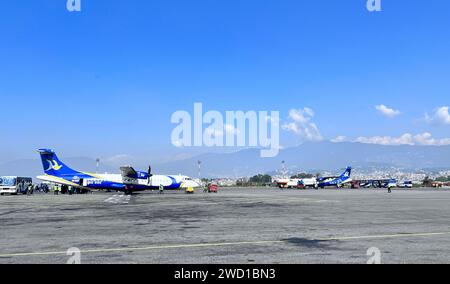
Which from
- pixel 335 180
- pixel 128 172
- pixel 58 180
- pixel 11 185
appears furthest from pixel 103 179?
pixel 335 180

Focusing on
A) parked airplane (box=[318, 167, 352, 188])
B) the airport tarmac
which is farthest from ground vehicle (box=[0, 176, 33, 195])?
parked airplane (box=[318, 167, 352, 188])

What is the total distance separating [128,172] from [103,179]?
425 centimetres

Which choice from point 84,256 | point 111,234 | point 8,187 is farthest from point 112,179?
point 84,256

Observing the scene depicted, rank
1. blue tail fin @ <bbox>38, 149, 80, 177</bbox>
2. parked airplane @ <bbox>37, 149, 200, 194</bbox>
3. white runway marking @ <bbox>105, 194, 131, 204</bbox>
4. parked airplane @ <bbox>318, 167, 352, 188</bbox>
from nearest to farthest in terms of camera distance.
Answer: white runway marking @ <bbox>105, 194, 131, 204</bbox> < parked airplane @ <bbox>37, 149, 200, 194</bbox> < blue tail fin @ <bbox>38, 149, 80, 177</bbox> < parked airplane @ <bbox>318, 167, 352, 188</bbox>

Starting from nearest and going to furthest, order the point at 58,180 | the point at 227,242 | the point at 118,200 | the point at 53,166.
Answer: the point at 227,242, the point at 118,200, the point at 58,180, the point at 53,166

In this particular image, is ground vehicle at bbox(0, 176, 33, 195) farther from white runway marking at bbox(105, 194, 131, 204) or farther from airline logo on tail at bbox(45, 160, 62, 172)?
white runway marking at bbox(105, 194, 131, 204)

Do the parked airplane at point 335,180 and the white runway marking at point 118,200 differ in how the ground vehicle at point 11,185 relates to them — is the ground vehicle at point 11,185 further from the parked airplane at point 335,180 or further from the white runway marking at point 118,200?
the parked airplane at point 335,180

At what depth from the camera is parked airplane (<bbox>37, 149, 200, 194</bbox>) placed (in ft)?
198

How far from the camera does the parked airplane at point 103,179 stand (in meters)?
60.4

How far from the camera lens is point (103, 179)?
60.5 meters

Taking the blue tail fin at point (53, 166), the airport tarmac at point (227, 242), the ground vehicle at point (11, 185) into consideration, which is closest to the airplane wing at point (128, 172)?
the blue tail fin at point (53, 166)

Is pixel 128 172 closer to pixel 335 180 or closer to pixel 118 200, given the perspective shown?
pixel 118 200
